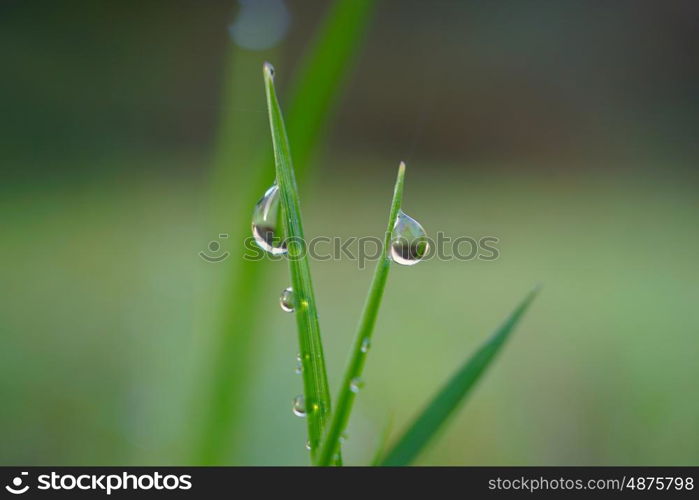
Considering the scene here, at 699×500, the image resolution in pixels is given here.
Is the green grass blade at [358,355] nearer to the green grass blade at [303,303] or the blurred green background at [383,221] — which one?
the green grass blade at [303,303]

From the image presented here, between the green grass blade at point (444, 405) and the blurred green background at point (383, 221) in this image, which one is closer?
the green grass blade at point (444, 405)

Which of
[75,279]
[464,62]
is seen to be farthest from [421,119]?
[75,279]

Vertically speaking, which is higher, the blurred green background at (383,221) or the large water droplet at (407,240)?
the large water droplet at (407,240)

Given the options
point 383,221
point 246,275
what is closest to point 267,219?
point 246,275

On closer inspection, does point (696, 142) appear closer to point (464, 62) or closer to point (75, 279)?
point (464, 62)

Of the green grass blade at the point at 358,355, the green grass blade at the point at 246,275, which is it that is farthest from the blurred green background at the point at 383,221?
the green grass blade at the point at 358,355

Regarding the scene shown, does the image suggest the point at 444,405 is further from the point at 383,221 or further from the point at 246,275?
the point at 383,221
